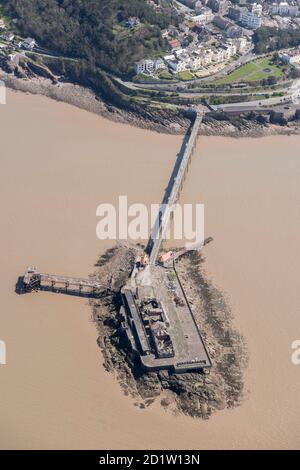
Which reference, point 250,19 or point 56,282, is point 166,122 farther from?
point 250,19

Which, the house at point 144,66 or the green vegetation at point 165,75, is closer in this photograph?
the green vegetation at point 165,75

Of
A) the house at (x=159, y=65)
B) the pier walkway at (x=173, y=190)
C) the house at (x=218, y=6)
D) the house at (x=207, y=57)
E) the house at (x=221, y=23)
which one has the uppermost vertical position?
the house at (x=218, y=6)

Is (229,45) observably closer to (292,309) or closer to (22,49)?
(22,49)

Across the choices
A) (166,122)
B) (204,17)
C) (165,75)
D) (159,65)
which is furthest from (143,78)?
(204,17)

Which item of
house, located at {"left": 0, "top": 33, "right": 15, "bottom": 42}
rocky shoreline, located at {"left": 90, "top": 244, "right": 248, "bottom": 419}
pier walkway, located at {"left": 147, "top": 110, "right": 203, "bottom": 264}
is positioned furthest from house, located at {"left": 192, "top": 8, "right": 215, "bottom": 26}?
rocky shoreline, located at {"left": 90, "top": 244, "right": 248, "bottom": 419}

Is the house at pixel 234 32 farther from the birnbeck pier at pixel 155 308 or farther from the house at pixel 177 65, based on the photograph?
the birnbeck pier at pixel 155 308

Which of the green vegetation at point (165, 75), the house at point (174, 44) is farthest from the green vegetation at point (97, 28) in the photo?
the green vegetation at point (165, 75)
